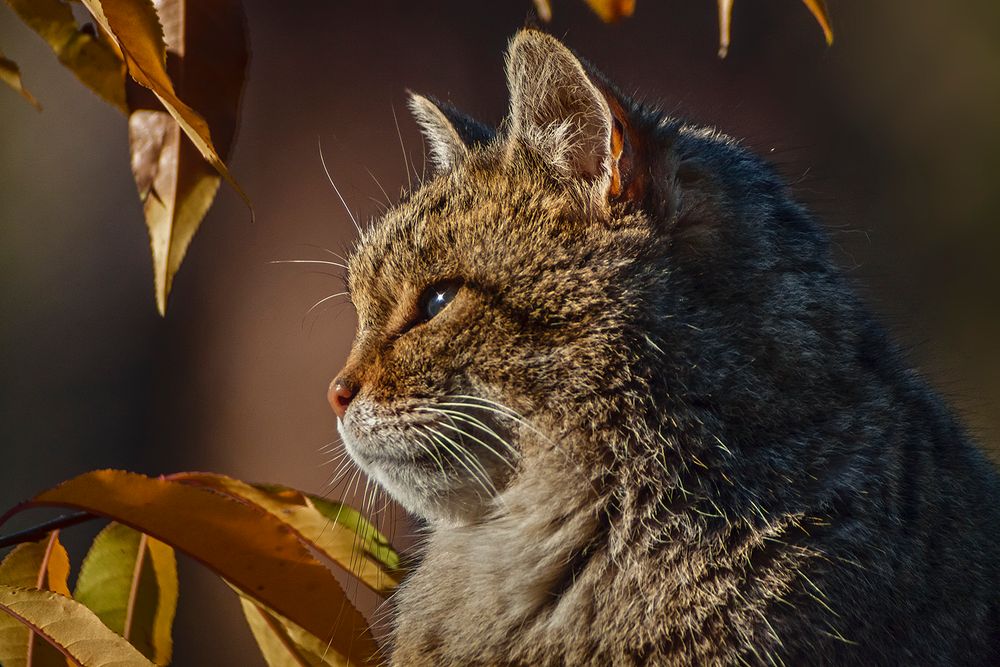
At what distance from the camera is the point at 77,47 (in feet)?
4.25

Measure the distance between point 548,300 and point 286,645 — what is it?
0.59 m

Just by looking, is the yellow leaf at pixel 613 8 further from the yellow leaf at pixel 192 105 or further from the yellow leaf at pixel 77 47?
the yellow leaf at pixel 77 47

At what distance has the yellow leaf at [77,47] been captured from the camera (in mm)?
1239

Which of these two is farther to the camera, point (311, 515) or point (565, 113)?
point (565, 113)

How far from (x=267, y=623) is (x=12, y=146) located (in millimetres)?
4034

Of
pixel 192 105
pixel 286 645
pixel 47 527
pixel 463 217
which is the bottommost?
pixel 286 645

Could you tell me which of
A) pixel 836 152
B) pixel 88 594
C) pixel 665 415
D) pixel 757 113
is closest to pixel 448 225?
pixel 665 415

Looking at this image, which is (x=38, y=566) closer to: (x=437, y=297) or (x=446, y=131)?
(x=437, y=297)

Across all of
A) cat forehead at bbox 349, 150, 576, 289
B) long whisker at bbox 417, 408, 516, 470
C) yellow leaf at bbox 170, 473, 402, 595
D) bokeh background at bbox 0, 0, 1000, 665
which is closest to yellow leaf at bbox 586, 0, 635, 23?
cat forehead at bbox 349, 150, 576, 289

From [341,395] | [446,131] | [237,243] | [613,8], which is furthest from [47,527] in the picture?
[237,243]

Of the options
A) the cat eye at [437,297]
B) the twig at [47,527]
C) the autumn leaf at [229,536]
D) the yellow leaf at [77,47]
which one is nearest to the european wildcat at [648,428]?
the cat eye at [437,297]

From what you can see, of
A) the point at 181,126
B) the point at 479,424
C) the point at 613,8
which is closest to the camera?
the point at 613,8

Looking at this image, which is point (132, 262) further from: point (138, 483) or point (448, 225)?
point (138, 483)

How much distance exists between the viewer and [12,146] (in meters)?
4.80
